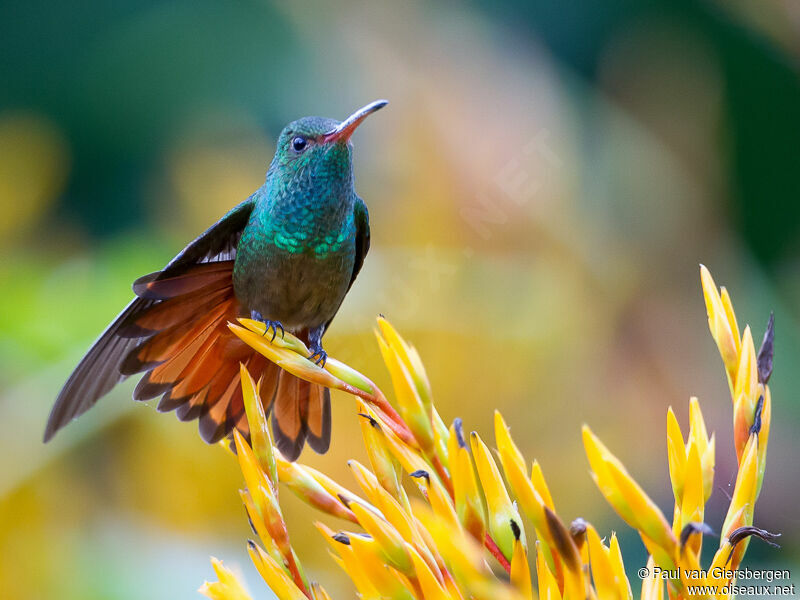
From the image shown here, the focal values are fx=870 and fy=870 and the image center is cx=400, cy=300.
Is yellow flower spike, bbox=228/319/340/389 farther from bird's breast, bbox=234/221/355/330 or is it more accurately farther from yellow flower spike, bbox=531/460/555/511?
bird's breast, bbox=234/221/355/330

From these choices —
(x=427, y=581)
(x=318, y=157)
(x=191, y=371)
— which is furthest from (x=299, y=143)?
(x=427, y=581)

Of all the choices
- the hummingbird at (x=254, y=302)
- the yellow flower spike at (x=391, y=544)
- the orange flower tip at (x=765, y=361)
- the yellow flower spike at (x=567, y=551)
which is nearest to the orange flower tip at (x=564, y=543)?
the yellow flower spike at (x=567, y=551)

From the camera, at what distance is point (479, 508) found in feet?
1.94

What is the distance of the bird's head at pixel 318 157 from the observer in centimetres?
114

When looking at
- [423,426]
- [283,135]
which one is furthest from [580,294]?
[423,426]

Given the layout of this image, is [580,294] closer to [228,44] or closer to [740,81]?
[740,81]

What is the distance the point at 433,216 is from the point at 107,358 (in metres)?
1.08

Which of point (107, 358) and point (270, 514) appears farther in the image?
point (107, 358)

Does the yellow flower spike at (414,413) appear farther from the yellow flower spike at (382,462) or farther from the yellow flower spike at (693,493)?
the yellow flower spike at (693,493)

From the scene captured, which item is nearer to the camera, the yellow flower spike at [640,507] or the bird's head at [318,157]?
the yellow flower spike at [640,507]

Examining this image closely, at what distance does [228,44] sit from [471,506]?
8.41ft

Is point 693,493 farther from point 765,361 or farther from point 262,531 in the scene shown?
point 262,531

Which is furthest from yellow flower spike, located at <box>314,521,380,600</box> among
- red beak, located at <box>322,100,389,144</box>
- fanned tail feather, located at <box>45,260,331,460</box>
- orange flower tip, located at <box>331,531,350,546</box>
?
red beak, located at <box>322,100,389,144</box>

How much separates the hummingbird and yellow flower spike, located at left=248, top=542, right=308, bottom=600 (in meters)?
0.36
